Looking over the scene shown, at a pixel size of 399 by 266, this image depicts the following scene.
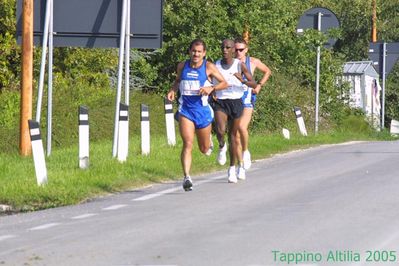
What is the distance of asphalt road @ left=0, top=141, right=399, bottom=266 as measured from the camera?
859 cm

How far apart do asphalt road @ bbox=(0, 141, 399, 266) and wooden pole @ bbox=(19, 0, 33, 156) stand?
462 centimetres

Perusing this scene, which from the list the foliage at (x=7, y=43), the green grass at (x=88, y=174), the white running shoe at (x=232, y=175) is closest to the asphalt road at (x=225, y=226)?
the white running shoe at (x=232, y=175)

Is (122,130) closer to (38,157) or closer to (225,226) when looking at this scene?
(38,157)

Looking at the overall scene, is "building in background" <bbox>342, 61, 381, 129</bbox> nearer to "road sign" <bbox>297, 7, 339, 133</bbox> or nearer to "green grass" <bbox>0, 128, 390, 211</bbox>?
"road sign" <bbox>297, 7, 339, 133</bbox>

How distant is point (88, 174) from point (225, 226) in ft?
17.7

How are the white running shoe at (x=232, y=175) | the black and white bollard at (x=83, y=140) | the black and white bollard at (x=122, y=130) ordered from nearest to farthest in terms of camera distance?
the white running shoe at (x=232, y=175) → the black and white bollard at (x=83, y=140) → the black and white bollard at (x=122, y=130)

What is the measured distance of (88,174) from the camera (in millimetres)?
15352

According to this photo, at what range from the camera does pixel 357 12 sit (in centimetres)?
5928

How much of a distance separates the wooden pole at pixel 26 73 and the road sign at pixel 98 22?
57 cm

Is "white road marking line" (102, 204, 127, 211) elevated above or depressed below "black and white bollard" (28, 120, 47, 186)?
below

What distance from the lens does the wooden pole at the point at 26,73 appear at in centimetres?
1867

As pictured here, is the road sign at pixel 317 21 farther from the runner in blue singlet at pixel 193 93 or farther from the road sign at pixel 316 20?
the runner in blue singlet at pixel 193 93

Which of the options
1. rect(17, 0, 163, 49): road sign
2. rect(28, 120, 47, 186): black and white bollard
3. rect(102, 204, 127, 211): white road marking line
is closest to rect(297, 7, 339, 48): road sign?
rect(17, 0, 163, 49): road sign

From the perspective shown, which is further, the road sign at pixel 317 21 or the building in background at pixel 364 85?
the building in background at pixel 364 85
